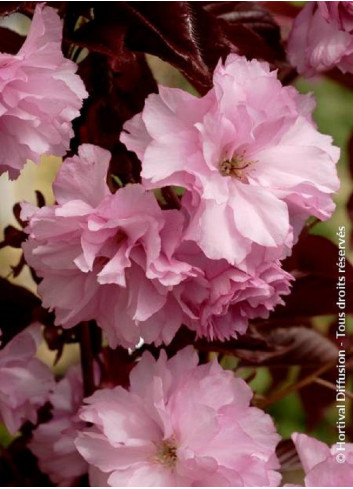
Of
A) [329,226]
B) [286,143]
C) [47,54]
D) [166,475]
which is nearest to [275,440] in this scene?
[166,475]

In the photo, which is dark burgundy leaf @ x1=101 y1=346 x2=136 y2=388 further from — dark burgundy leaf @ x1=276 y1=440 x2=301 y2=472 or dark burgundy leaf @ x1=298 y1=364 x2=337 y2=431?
dark burgundy leaf @ x1=298 y1=364 x2=337 y2=431

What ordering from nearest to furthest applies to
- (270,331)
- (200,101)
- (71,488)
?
(200,101), (71,488), (270,331)

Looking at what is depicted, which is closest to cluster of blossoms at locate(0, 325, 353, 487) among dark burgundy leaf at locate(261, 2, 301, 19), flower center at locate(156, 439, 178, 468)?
flower center at locate(156, 439, 178, 468)

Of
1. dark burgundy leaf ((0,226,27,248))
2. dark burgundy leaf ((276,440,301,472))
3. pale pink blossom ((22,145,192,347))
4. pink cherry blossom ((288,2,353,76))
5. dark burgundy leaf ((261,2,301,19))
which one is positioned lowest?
dark burgundy leaf ((276,440,301,472))

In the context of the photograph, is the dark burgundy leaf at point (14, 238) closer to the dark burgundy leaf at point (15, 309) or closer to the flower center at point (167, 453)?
the dark burgundy leaf at point (15, 309)

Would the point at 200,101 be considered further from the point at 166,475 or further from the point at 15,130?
the point at 166,475

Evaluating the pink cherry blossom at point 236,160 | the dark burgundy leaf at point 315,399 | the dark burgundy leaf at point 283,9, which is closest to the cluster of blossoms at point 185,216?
the pink cherry blossom at point 236,160
